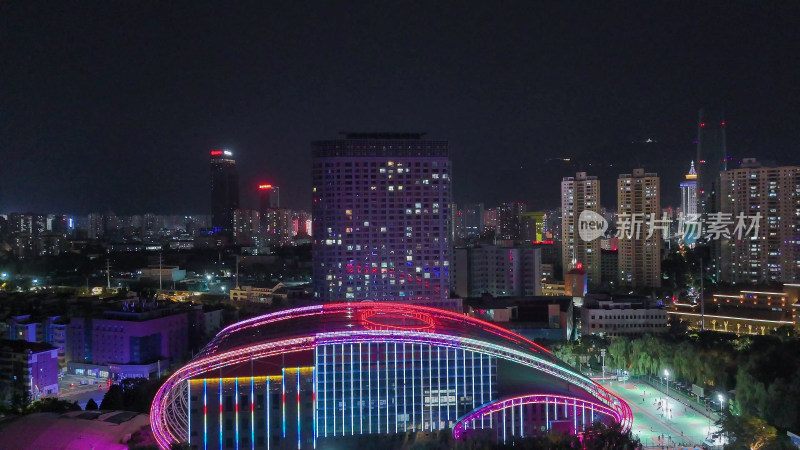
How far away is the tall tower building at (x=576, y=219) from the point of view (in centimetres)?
2538

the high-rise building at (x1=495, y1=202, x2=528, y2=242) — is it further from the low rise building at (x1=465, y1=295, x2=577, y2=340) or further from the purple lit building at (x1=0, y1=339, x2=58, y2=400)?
the purple lit building at (x1=0, y1=339, x2=58, y2=400)

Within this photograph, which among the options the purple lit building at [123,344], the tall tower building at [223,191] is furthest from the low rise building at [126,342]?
the tall tower building at [223,191]

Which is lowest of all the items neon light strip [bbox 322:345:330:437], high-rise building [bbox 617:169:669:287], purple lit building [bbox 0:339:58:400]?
purple lit building [bbox 0:339:58:400]

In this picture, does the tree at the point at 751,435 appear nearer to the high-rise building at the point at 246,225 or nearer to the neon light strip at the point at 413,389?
the neon light strip at the point at 413,389

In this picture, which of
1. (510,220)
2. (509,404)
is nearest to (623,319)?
(509,404)

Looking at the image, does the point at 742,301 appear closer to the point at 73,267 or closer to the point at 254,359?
the point at 254,359

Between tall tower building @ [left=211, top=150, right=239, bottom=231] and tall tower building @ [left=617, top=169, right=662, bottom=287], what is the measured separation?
38.0 m

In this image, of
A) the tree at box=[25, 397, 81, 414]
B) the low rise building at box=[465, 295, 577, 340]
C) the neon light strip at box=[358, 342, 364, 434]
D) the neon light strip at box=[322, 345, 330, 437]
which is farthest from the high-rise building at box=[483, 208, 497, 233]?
the tree at box=[25, 397, 81, 414]

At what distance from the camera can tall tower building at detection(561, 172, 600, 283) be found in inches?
999

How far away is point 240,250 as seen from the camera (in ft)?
140

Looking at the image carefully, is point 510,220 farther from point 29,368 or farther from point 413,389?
point 413,389

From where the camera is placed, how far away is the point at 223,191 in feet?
182

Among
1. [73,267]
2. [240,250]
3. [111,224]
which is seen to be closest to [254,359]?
[73,267]

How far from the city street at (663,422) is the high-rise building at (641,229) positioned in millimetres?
12380
